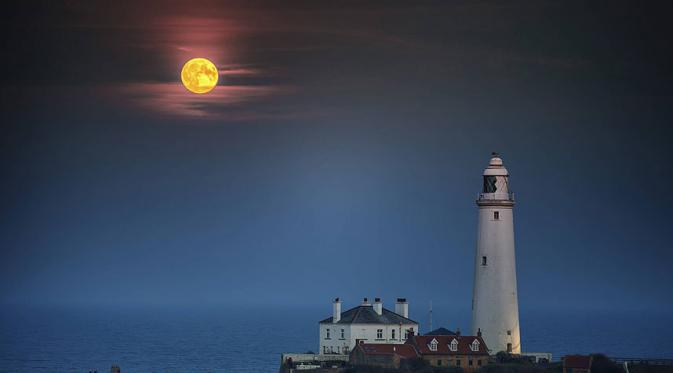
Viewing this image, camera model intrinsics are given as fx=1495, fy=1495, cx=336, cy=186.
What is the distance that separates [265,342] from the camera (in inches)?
5079

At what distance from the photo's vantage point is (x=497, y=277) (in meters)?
63.0

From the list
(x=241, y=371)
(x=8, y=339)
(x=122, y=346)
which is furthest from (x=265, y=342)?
(x=241, y=371)

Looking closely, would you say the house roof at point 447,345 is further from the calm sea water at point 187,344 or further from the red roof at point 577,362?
the calm sea water at point 187,344

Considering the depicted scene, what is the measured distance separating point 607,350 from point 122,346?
128 ft

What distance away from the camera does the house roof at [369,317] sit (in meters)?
66.6

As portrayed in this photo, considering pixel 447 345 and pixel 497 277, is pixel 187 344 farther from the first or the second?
pixel 447 345

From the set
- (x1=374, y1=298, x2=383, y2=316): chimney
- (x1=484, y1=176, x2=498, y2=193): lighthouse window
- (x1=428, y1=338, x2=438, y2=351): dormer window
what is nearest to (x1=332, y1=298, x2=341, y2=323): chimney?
(x1=374, y1=298, x2=383, y2=316): chimney

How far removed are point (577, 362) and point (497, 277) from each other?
16.9ft

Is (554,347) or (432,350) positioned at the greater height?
(554,347)

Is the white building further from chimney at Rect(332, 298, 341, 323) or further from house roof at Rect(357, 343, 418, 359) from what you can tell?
house roof at Rect(357, 343, 418, 359)

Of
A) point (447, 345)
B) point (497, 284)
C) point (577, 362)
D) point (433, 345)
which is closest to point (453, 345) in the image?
point (447, 345)

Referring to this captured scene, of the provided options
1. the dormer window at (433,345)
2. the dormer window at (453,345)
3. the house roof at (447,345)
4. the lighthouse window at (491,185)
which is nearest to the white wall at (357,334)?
the house roof at (447,345)

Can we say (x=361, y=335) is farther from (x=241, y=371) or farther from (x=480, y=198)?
(x=241, y=371)

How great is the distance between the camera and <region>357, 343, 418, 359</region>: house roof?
200ft
